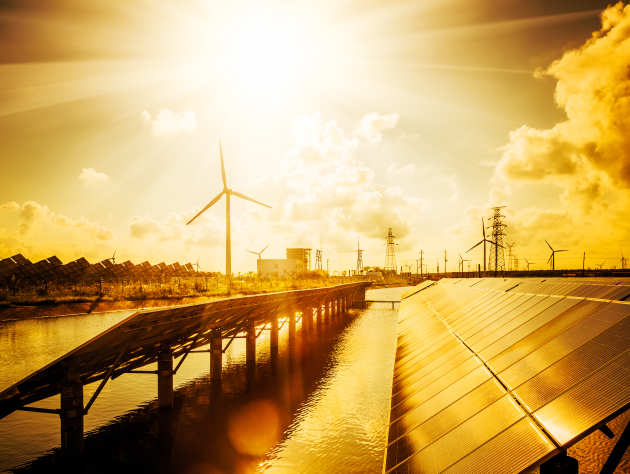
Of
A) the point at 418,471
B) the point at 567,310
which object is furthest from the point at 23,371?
the point at 567,310

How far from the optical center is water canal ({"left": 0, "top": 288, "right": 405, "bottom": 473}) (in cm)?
1731

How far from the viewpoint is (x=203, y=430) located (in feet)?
67.5

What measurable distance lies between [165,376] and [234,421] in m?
5.00

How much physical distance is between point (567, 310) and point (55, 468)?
20.3m

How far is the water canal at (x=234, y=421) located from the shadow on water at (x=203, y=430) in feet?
0.18

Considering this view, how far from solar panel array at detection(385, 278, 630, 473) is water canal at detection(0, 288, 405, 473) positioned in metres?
8.09

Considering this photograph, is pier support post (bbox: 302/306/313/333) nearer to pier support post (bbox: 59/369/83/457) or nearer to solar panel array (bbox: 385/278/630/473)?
pier support post (bbox: 59/369/83/457)

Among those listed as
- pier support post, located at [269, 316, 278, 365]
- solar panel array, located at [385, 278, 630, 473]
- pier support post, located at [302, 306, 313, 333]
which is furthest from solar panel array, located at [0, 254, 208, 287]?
solar panel array, located at [385, 278, 630, 473]

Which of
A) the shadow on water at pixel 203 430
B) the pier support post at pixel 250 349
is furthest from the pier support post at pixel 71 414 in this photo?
the pier support post at pixel 250 349

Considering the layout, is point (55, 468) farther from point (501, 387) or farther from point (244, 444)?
point (501, 387)

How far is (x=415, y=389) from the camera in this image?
38.1 feet

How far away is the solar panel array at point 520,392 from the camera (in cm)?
560

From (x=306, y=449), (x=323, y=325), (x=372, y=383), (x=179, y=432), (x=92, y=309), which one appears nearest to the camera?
(x=306, y=449)

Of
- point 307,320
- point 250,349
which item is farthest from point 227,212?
point 250,349
